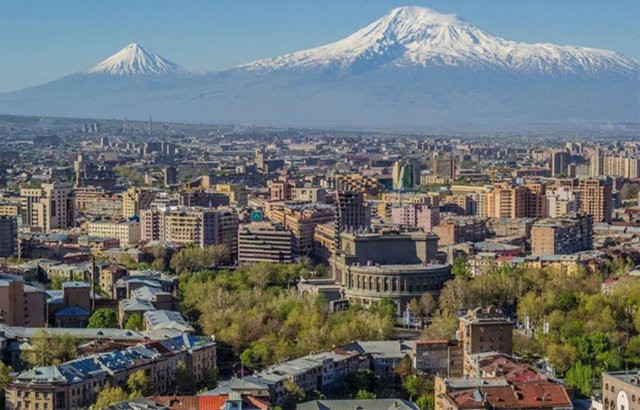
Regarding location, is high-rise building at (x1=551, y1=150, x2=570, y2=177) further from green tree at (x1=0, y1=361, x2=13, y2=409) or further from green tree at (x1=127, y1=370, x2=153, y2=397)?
green tree at (x1=0, y1=361, x2=13, y2=409)

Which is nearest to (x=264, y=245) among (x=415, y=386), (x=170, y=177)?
(x=415, y=386)

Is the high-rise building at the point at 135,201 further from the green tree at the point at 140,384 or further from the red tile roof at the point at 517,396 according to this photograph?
the red tile roof at the point at 517,396

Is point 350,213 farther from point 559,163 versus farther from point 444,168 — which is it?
point 559,163

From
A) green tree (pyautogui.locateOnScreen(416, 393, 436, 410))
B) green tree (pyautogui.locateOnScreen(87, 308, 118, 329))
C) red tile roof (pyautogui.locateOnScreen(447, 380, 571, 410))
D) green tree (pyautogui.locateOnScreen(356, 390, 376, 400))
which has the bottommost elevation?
green tree (pyautogui.locateOnScreen(416, 393, 436, 410))

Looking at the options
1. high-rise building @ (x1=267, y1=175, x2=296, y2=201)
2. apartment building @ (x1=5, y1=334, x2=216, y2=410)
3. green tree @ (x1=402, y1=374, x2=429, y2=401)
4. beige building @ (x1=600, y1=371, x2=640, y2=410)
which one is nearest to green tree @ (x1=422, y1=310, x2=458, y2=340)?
green tree @ (x1=402, y1=374, x2=429, y2=401)

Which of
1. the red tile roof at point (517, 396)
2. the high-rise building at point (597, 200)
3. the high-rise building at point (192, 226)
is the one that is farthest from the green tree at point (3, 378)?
the high-rise building at point (597, 200)

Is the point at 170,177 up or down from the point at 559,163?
down
